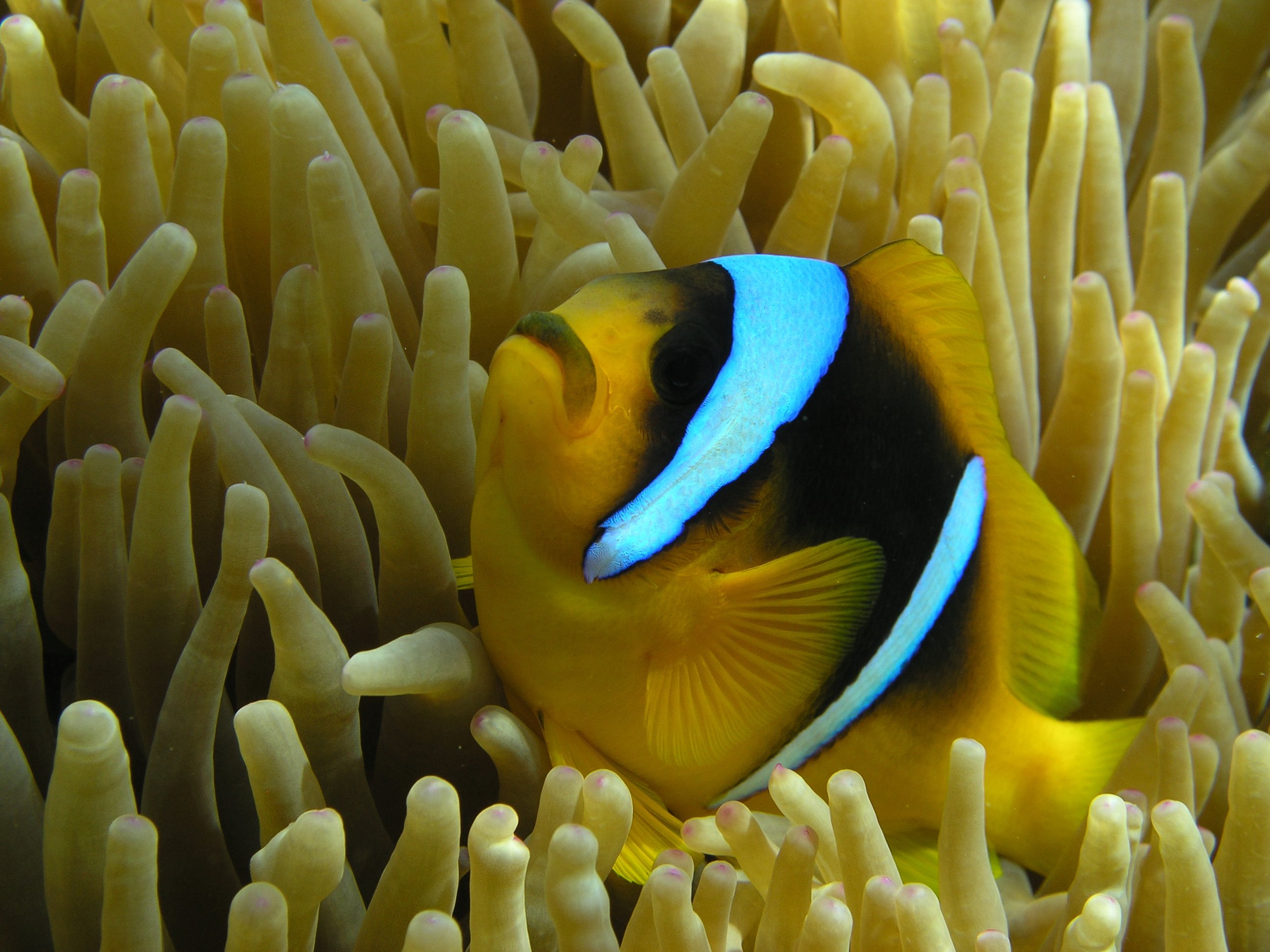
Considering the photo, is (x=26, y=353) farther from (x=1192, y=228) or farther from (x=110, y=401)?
(x=1192, y=228)

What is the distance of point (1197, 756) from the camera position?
73 cm

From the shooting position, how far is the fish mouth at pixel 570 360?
593 mm

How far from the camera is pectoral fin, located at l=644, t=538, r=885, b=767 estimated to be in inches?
25.9

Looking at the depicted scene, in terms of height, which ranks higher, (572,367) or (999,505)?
(572,367)

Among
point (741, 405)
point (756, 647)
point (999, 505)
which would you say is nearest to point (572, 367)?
point (741, 405)

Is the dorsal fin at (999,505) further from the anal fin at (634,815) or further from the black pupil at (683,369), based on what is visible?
the anal fin at (634,815)

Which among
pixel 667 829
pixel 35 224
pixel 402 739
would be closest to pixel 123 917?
pixel 402 739

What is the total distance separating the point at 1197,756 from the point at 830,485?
1.07 feet

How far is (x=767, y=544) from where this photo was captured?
2.19ft

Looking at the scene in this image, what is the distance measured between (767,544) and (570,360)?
0.58 ft

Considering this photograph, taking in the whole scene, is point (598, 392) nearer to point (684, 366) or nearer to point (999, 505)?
point (684, 366)

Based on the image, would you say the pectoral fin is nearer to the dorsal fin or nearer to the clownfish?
the clownfish

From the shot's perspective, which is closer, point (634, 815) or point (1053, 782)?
point (634, 815)

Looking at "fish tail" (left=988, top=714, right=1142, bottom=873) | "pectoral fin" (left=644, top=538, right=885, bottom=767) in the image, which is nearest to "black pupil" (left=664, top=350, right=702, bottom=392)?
"pectoral fin" (left=644, top=538, right=885, bottom=767)
